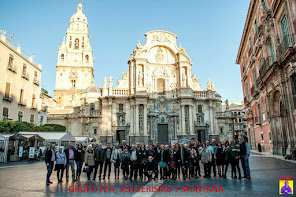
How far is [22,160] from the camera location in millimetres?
21766

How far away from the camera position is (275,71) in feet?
58.2

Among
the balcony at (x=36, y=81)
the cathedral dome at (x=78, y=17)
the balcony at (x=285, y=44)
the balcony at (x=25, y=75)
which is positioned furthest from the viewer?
the cathedral dome at (x=78, y=17)

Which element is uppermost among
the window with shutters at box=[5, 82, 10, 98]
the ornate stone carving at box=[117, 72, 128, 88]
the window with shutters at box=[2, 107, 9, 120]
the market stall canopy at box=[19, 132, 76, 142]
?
the ornate stone carving at box=[117, 72, 128, 88]

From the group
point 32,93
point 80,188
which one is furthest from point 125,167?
point 32,93

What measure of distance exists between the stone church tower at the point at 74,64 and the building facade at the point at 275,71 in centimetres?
3982

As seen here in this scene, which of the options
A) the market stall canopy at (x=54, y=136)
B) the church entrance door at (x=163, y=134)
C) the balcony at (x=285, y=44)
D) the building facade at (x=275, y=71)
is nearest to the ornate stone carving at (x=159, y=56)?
the church entrance door at (x=163, y=134)

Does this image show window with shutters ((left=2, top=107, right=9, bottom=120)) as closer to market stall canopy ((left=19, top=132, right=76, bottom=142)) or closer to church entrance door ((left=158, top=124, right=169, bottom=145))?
market stall canopy ((left=19, top=132, right=76, bottom=142))

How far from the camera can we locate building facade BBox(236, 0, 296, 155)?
15696 mm

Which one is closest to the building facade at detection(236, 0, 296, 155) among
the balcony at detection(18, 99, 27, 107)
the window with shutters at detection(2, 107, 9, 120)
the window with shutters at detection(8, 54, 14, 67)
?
the window with shutters at detection(2, 107, 9, 120)

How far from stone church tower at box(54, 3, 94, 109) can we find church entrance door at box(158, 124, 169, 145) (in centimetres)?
2577

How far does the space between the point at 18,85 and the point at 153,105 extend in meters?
18.9

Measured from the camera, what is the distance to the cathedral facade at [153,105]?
111 feet

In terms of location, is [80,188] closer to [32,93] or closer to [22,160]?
[22,160]

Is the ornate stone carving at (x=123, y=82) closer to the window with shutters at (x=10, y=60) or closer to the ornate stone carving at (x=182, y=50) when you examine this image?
the ornate stone carving at (x=182, y=50)
